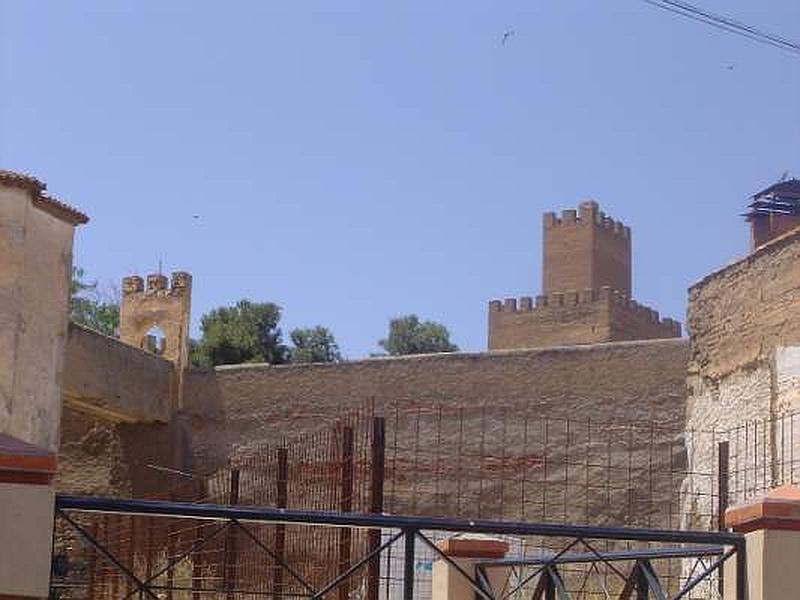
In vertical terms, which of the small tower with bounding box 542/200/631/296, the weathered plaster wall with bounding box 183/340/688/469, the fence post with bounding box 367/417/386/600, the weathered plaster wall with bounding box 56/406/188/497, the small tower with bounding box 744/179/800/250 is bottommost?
the fence post with bounding box 367/417/386/600

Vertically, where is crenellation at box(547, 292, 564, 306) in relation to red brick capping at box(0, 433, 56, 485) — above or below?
above

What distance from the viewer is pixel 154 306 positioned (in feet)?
101

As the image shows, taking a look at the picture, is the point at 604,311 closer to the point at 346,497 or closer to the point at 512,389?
the point at 512,389

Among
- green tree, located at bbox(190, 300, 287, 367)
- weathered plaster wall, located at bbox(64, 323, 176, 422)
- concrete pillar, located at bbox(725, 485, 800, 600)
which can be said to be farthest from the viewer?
green tree, located at bbox(190, 300, 287, 367)

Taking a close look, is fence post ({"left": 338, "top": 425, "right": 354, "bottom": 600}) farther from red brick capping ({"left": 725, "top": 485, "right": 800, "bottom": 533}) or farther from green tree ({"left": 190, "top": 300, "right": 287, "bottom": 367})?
green tree ({"left": 190, "top": 300, "right": 287, "bottom": 367})

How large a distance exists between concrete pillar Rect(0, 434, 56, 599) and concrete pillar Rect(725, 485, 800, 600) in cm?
323

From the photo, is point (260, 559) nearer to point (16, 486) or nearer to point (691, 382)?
point (691, 382)

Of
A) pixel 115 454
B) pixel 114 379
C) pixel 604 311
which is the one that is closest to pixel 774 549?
pixel 114 379

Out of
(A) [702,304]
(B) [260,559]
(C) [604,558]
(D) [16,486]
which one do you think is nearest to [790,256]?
(A) [702,304]

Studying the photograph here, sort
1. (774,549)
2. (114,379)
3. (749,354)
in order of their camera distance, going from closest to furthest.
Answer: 1. (774,549)
2. (749,354)
3. (114,379)

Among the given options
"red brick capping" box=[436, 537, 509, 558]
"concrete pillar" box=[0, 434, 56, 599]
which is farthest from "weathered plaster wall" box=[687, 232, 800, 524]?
"concrete pillar" box=[0, 434, 56, 599]

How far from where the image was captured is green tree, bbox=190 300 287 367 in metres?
39.2

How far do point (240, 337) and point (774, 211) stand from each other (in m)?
13.4

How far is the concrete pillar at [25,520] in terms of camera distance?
713cm
